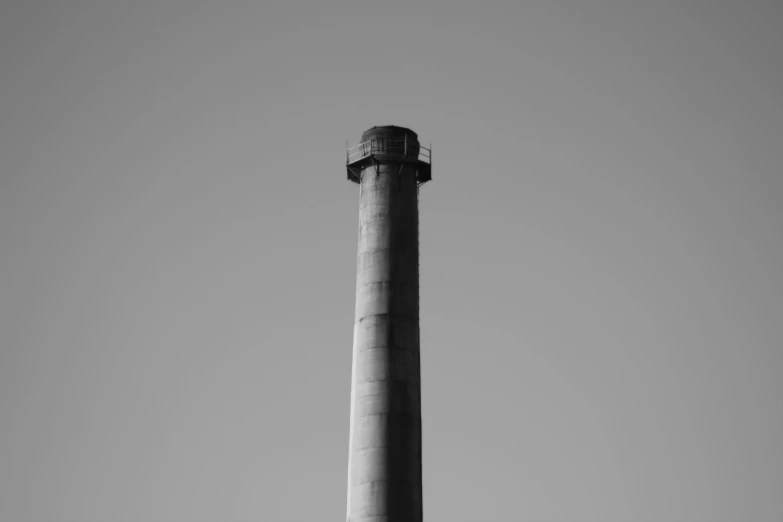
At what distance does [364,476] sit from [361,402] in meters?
3.60

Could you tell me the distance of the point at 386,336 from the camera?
164ft

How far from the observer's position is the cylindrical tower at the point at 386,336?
47.4 metres

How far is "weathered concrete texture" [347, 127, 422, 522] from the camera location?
47.4m

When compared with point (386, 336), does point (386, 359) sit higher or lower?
lower

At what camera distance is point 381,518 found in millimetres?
46656

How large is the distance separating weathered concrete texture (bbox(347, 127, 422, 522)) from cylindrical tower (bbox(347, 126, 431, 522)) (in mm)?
47

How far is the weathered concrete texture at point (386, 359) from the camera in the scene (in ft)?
155

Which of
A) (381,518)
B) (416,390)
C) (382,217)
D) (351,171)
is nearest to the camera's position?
(381,518)

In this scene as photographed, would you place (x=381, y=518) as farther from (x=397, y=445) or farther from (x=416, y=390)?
(x=416, y=390)

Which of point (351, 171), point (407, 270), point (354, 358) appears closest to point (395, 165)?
point (351, 171)

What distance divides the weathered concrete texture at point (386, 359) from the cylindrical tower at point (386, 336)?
47 millimetres

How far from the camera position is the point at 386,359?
4947cm

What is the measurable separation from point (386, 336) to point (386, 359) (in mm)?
1176

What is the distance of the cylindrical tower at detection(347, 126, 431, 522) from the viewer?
47438 millimetres
